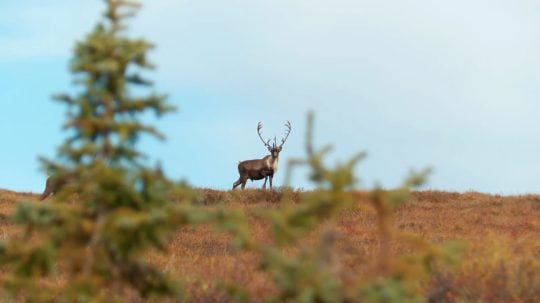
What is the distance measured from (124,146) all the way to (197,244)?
501 inches

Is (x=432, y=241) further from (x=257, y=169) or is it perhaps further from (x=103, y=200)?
(x=257, y=169)

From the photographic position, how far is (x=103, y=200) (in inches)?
220

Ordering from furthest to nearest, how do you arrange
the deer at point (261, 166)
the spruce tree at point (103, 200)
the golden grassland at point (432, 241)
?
the deer at point (261, 166), the golden grassland at point (432, 241), the spruce tree at point (103, 200)

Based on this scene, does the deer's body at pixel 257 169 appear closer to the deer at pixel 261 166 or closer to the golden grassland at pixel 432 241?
the deer at pixel 261 166

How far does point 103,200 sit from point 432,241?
13.3m

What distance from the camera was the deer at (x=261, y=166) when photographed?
42531 mm

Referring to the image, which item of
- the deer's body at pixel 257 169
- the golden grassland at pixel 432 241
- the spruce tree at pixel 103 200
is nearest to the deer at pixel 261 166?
the deer's body at pixel 257 169

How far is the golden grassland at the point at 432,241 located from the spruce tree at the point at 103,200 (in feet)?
1.54

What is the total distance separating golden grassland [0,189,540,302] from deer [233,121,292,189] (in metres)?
10.5

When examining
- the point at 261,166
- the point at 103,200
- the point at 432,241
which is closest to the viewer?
the point at 103,200

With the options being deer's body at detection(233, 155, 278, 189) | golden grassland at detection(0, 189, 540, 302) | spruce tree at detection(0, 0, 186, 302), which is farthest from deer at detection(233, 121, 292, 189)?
spruce tree at detection(0, 0, 186, 302)

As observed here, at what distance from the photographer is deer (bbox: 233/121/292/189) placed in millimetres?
42531

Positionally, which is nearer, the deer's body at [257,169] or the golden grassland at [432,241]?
the golden grassland at [432,241]

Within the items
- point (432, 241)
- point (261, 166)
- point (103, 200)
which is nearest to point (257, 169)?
point (261, 166)
